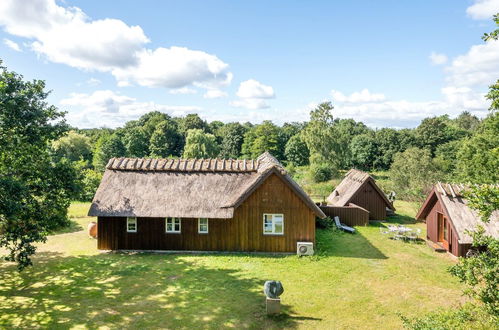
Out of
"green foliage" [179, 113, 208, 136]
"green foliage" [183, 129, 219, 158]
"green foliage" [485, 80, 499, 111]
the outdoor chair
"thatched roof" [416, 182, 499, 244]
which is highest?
"green foliage" [179, 113, 208, 136]

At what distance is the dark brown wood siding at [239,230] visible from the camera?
20.2 meters

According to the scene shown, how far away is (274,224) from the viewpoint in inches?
801

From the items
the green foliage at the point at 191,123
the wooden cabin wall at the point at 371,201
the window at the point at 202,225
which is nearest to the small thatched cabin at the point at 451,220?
the wooden cabin wall at the point at 371,201

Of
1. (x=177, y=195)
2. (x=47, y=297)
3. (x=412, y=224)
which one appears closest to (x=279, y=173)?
(x=177, y=195)

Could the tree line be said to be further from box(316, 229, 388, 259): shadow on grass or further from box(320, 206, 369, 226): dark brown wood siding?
box(320, 206, 369, 226): dark brown wood siding

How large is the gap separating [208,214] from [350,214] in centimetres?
1351

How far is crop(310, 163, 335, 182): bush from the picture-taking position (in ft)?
164

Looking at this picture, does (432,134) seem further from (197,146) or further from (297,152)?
(197,146)

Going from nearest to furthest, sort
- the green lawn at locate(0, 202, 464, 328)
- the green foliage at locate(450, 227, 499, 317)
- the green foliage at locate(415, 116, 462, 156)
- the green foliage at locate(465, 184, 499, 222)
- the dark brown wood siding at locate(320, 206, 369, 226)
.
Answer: the green foliage at locate(450, 227, 499, 317), the green foliage at locate(465, 184, 499, 222), the green lawn at locate(0, 202, 464, 328), the dark brown wood siding at locate(320, 206, 369, 226), the green foliage at locate(415, 116, 462, 156)

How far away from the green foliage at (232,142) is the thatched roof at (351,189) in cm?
5474

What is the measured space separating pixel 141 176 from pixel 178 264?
6925 millimetres

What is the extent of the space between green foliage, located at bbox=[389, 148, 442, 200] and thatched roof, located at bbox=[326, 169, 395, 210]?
9.39 meters

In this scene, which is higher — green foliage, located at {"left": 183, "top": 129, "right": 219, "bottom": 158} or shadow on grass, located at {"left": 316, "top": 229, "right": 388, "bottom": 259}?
green foliage, located at {"left": 183, "top": 129, "right": 219, "bottom": 158}

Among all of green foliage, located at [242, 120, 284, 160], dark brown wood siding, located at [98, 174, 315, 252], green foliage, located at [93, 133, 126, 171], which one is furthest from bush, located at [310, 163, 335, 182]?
green foliage, located at [93, 133, 126, 171]
